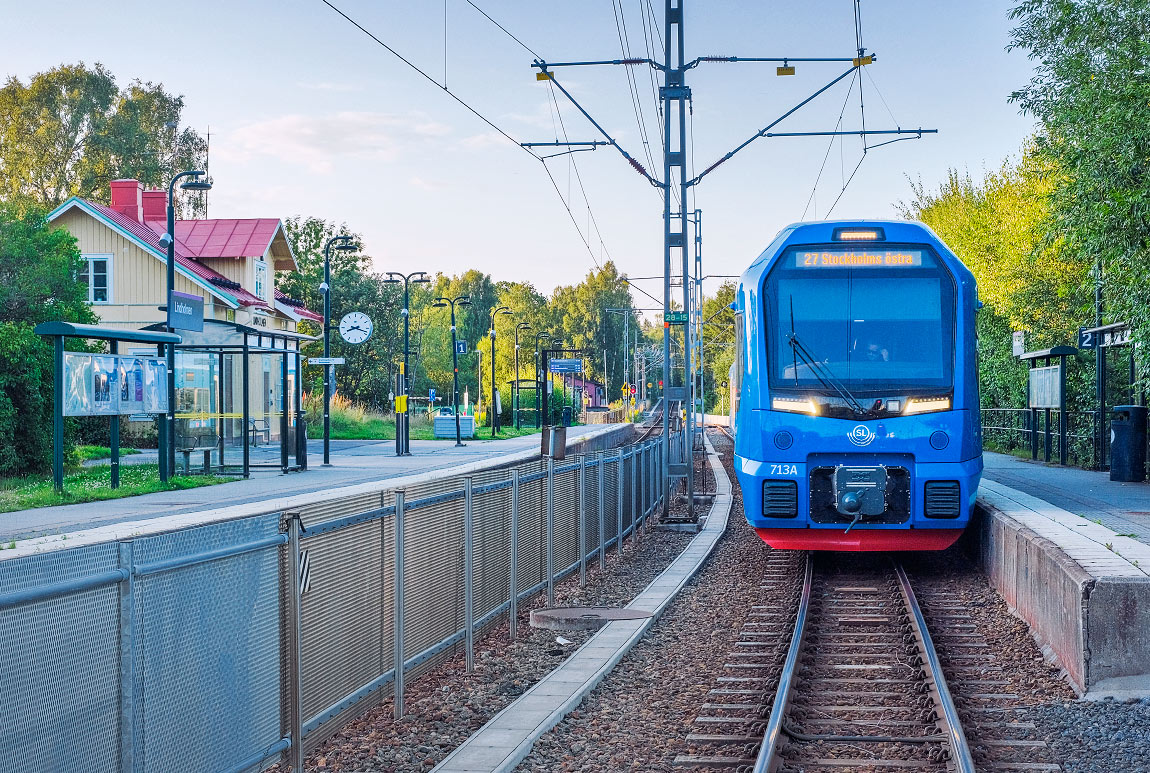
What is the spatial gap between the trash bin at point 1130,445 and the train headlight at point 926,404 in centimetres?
1047

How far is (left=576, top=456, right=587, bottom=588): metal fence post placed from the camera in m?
13.1

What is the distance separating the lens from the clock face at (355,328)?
33875mm

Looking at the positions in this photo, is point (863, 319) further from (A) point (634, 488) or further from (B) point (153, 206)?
(B) point (153, 206)

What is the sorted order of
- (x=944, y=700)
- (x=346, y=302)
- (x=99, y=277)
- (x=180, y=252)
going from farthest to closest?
(x=346, y=302)
(x=180, y=252)
(x=99, y=277)
(x=944, y=700)

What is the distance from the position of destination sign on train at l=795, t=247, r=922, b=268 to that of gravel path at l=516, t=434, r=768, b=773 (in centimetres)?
366

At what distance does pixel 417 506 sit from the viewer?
7945 mm

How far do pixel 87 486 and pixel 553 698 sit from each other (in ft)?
52.1

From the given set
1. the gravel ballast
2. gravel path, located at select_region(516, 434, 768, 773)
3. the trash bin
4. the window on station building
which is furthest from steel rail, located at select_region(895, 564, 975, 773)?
the window on station building

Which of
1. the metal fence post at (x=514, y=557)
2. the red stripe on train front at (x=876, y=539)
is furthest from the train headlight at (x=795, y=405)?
the metal fence post at (x=514, y=557)

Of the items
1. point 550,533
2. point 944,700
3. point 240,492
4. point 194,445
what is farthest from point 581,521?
point 194,445

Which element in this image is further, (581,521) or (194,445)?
(194,445)

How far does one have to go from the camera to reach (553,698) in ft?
25.2

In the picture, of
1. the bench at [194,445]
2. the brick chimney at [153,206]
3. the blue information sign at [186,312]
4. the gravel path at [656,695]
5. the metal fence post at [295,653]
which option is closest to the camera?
the metal fence post at [295,653]

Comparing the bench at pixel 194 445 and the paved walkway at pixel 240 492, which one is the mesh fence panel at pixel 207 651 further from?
the bench at pixel 194 445
